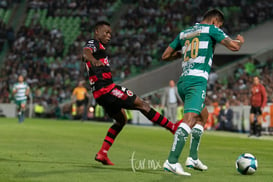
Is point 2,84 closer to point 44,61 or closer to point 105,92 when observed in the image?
point 44,61

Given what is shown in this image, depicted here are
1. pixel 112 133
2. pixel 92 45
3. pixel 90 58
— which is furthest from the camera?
pixel 112 133

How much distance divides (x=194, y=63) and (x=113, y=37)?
33.6 metres

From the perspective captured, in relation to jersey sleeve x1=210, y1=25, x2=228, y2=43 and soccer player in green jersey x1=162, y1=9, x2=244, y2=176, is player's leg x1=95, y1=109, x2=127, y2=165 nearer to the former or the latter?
soccer player in green jersey x1=162, y1=9, x2=244, y2=176

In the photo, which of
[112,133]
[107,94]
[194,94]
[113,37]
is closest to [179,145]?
[194,94]

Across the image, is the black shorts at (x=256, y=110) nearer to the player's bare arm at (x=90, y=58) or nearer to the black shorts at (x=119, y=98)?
the black shorts at (x=119, y=98)

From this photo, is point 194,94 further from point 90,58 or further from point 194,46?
point 90,58

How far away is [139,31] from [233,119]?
16.1 m

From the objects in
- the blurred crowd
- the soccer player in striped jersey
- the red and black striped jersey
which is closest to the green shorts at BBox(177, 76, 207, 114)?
the soccer player in striped jersey

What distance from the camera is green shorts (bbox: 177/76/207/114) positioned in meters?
7.95

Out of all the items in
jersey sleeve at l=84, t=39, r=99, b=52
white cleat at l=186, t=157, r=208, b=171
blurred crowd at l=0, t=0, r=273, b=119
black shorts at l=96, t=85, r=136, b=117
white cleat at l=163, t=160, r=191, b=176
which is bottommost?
white cleat at l=163, t=160, r=191, b=176

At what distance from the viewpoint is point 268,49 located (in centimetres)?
3331

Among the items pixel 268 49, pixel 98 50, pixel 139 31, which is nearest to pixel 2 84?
pixel 139 31

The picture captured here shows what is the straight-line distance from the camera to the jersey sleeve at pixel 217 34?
7.98 metres

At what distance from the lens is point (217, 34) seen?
8016mm
